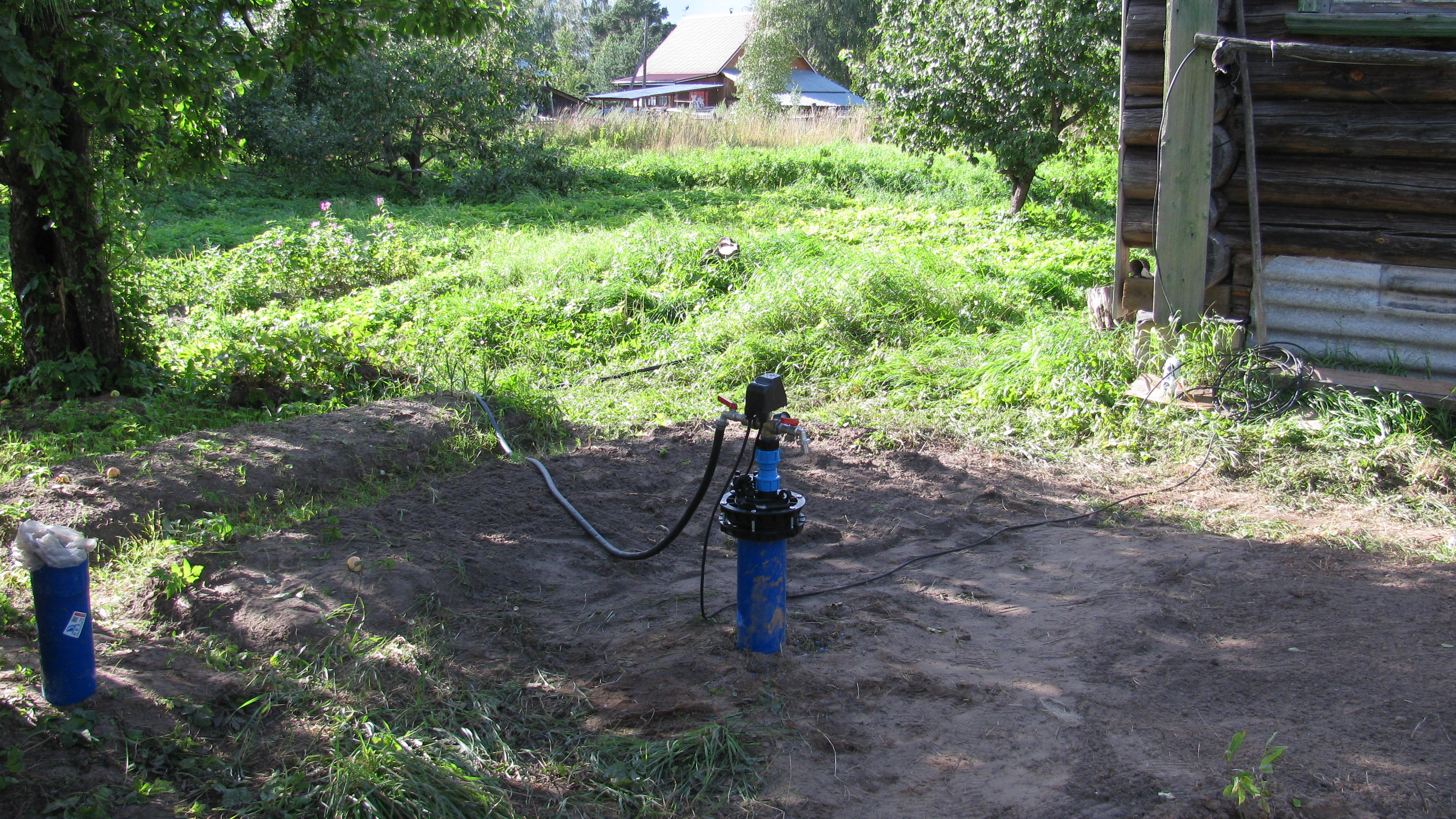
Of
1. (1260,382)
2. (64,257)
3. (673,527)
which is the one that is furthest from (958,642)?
(64,257)

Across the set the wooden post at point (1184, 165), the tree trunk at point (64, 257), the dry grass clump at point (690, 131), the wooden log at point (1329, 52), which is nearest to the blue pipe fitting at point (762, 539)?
the wooden post at point (1184, 165)

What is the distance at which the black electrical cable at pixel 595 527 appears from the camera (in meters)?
3.23

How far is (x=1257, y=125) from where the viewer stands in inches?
224

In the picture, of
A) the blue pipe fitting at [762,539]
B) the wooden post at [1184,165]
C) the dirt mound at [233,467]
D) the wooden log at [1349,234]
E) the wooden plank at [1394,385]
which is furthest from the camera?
the wooden post at [1184,165]

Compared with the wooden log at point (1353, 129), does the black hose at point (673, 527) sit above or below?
below

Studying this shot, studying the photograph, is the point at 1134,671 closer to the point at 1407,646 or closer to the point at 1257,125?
the point at 1407,646

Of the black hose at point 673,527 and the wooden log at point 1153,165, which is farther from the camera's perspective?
the wooden log at point 1153,165

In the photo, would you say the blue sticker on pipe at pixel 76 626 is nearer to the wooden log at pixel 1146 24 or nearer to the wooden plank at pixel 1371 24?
the wooden log at pixel 1146 24

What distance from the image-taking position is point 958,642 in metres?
3.43

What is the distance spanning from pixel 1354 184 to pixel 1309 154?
302 millimetres

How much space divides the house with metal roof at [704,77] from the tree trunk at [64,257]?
32628 millimetres

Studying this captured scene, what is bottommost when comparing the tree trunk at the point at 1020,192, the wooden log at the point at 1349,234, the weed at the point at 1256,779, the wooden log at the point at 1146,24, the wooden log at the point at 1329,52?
the weed at the point at 1256,779

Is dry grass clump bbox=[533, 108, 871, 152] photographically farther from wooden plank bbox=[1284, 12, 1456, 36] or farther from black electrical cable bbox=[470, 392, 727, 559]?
black electrical cable bbox=[470, 392, 727, 559]

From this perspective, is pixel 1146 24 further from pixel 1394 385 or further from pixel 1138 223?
pixel 1394 385
